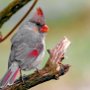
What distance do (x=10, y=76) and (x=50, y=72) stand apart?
0.54 ft

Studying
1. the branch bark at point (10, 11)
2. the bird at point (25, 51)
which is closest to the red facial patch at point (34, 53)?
the bird at point (25, 51)

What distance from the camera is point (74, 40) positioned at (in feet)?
14.0

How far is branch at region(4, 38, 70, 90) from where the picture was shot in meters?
1.83

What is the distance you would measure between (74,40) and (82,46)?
0.19m

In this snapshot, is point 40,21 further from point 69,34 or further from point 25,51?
point 69,34

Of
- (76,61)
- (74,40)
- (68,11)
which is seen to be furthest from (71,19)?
(76,61)

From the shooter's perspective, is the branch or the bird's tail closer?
the bird's tail

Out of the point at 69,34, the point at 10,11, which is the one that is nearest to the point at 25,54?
the point at 10,11

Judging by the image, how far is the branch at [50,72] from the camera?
1835mm

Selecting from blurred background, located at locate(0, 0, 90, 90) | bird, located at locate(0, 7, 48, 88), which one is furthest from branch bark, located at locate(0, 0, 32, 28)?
blurred background, located at locate(0, 0, 90, 90)

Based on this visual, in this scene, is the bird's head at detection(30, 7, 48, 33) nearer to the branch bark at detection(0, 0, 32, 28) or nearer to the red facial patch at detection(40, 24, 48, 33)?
the red facial patch at detection(40, 24, 48, 33)

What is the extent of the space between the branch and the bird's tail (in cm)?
4

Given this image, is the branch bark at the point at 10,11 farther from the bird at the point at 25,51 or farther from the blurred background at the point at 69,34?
the blurred background at the point at 69,34

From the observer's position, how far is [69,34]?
426cm
